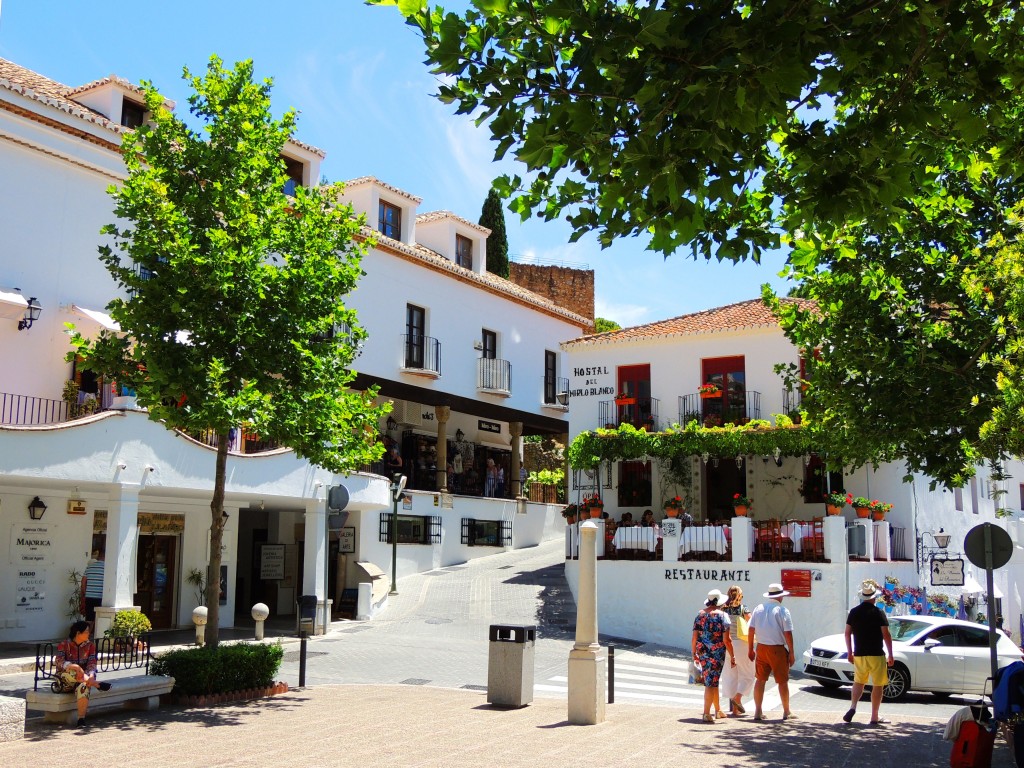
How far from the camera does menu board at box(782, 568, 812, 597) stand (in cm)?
2061

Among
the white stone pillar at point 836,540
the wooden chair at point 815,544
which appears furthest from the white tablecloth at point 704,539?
the white stone pillar at point 836,540

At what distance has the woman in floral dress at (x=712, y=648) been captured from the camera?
1220 centimetres

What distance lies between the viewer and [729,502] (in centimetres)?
2892

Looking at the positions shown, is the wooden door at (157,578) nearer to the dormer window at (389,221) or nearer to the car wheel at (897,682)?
the dormer window at (389,221)

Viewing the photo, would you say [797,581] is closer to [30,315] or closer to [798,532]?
[798,532]

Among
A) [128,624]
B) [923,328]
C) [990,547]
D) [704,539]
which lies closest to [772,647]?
[990,547]

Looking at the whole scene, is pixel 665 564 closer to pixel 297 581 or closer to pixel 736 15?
pixel 297 581

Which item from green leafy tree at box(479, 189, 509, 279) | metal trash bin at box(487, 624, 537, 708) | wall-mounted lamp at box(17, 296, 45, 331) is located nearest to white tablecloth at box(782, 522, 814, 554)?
metal trash bin at box(487, 624, 537, 708)

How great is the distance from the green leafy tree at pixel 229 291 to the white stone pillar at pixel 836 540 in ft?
35.5

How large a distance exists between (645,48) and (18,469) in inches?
541

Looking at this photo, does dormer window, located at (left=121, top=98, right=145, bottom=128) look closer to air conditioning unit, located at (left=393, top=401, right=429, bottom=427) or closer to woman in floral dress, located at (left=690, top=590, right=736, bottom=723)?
air conditioning unit, located at (left=393, top=401, right=429, bottom=427)

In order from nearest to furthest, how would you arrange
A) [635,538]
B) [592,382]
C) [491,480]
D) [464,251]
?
[635,538] < [592,382] < [491,480] < [464,251]

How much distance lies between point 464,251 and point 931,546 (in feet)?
60.4

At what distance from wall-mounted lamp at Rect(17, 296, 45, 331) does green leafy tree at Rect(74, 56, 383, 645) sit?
5.40 metres
